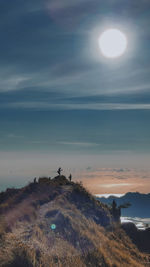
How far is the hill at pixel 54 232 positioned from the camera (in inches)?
678

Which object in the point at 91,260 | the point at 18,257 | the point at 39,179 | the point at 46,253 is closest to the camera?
the point at 18,257

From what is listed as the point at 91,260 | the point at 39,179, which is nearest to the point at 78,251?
the point at 91,260

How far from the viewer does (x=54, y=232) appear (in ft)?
70.7

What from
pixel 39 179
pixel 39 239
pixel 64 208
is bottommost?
pixel 39 239

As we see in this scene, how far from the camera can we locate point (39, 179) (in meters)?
36.7

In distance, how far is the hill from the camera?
17219mm

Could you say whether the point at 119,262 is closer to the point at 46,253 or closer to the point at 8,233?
the point at 46,253

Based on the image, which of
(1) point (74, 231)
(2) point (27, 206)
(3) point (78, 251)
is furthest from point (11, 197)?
(3) point (78, 251)

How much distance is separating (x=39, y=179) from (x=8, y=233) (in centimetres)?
1705

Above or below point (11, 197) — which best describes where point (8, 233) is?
below

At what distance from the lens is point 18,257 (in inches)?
639

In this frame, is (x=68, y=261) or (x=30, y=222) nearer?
(x=68, y=261)

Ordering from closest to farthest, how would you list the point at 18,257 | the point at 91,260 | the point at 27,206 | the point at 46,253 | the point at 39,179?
the point at 18,257 → the point at 46,253 → the point at 91,260 → the point at 27,206 → the point at 39,179

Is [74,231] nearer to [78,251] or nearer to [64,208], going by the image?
[78,251]
